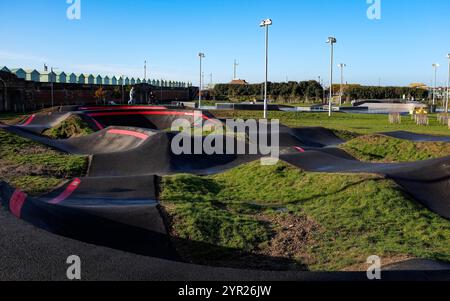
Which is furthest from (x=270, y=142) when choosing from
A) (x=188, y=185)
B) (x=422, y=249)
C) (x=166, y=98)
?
(x=166, y=98)

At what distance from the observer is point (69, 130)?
26141 millimetres

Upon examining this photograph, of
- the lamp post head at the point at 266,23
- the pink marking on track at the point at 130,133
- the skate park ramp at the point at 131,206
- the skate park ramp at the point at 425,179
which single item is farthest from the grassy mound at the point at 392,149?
the lamp post head at the point at 266,23

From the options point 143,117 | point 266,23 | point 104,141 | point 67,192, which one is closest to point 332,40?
point 266,23

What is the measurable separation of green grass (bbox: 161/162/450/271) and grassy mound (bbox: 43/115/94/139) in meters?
13.9

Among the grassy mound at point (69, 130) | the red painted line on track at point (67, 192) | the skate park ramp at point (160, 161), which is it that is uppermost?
the grassy mound at point (69, 130)

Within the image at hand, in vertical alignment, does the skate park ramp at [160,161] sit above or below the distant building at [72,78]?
below

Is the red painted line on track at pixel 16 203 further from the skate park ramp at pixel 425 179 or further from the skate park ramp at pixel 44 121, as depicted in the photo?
the skate park ramp at pixel 44 121

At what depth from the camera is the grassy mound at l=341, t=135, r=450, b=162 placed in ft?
62.6

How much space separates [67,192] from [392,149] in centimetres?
1460

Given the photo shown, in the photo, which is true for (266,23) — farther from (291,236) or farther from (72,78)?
(72,78)

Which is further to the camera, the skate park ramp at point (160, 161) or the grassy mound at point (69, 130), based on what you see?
the grassy mound at point (69, 130)

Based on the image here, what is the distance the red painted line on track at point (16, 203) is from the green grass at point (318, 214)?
299cm

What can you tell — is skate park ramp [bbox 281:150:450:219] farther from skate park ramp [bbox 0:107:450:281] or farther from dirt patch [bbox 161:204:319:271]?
dirt patch [bbox 161:204:319:271]

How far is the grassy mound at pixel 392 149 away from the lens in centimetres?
1909
